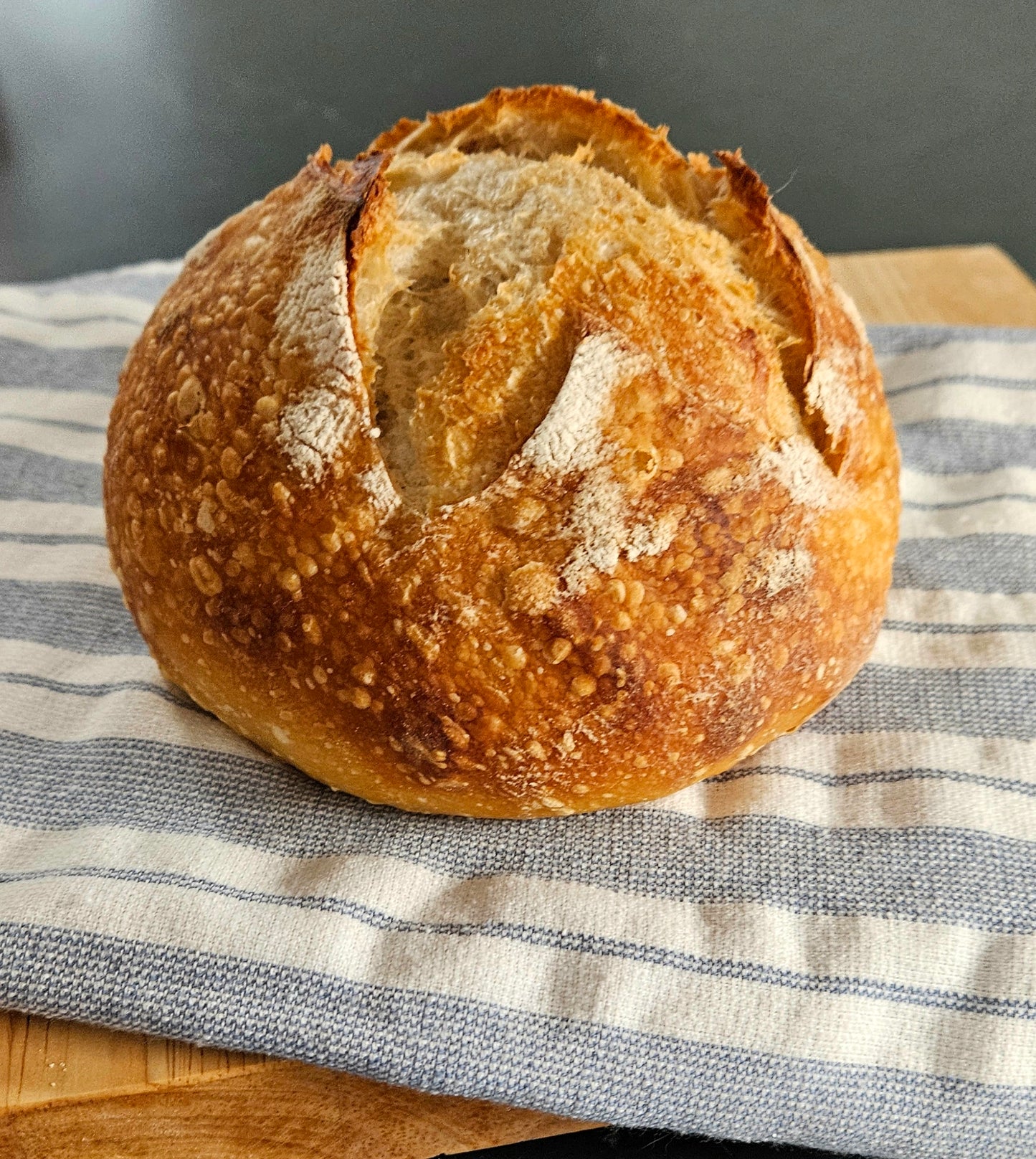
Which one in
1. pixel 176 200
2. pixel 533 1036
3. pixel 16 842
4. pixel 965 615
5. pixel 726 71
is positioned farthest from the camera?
pixel 726 71

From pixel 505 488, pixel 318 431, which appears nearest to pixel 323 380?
pixel 318 431

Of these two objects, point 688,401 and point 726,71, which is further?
point 726,71

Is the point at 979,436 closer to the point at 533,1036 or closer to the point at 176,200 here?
the point at 533,1036

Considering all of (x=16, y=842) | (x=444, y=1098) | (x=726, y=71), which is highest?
(x=726, y=71)

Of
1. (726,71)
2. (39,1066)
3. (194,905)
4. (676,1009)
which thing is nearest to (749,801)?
(676,1009)

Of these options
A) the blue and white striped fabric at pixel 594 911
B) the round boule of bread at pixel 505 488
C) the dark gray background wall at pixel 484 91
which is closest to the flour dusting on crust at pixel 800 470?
the round boule of bread at pixel 505 488

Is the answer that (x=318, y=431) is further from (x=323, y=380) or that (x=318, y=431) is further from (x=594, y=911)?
(x=594, y=911)

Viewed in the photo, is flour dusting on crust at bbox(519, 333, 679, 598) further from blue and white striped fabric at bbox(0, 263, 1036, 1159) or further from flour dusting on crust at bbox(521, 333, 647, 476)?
blue and white striped fabric at bbox(0, 263, 1036, 1159)

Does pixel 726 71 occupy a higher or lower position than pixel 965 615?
higher
